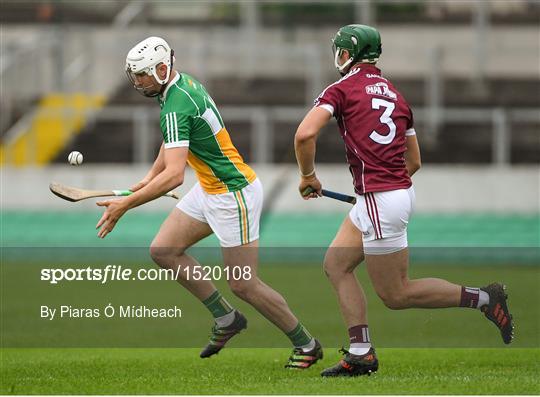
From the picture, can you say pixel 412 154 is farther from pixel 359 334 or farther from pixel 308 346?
pixel 308 346

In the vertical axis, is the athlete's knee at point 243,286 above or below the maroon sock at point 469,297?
above

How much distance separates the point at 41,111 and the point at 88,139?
91 cm

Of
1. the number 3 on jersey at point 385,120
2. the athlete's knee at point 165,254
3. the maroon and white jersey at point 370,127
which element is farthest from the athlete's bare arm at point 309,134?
the athlete's knee at point 165,254

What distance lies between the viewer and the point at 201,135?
8.20 m

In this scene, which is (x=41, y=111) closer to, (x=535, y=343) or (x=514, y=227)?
(x=514, y=227)

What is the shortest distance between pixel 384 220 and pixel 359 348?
761 millimetres

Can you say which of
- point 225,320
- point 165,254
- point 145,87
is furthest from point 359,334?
point 145,87

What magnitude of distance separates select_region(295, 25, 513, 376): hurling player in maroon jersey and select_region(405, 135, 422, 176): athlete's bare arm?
16 cm

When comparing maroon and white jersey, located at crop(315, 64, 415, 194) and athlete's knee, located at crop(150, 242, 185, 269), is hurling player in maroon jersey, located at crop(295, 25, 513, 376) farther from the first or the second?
athlete's knee, located at crop(150, 242, 185, 269)

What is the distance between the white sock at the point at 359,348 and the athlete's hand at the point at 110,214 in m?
1.54

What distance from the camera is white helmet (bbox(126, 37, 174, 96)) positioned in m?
7.98

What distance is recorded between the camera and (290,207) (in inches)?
778

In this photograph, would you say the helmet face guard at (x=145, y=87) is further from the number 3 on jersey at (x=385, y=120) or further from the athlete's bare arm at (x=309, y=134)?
the number 3 on jersey at (x=385, y=120)

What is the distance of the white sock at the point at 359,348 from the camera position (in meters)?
7.77
